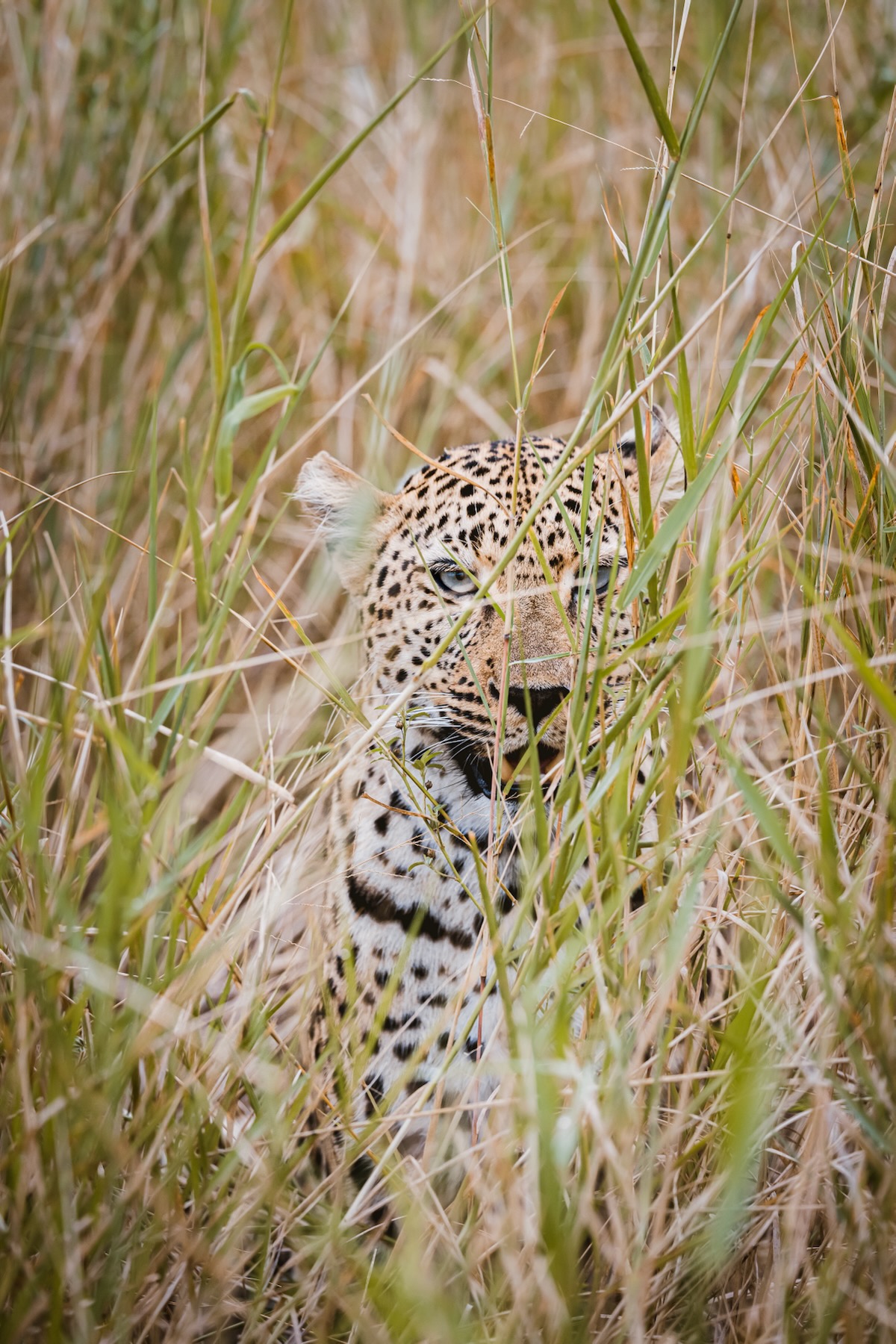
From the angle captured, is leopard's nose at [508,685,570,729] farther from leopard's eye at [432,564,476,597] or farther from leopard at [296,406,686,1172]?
leopard's eye at [432,564,476,597]

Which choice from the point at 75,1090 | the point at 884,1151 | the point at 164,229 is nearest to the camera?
the point at 884,1151

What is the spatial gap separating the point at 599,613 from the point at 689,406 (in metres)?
0.55

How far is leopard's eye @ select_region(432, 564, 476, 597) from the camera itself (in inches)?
93.5

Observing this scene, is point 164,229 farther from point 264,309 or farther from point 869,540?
point 869,540

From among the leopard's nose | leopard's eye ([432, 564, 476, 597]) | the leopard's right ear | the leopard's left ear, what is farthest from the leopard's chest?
the leopard's left ear

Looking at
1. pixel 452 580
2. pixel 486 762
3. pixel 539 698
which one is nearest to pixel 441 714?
pixel 486 762

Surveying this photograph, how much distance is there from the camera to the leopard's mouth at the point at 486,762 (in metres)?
2.03

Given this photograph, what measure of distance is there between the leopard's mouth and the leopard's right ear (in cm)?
57

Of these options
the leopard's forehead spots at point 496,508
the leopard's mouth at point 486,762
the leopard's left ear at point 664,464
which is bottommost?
the leopard's mouth at point 486,762

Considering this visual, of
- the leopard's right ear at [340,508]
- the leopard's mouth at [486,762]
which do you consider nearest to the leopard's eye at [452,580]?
the leopard's right ear at [340,508]

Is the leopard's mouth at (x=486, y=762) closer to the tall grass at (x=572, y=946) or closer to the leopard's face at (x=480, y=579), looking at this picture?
the leopard's face at (x=480, y=579)

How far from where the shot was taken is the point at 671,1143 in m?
1.55

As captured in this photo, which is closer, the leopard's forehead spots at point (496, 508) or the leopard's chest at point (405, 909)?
the leopard's chest at point (405, 909)

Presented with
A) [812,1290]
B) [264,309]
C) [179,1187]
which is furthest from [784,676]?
[264,309]
